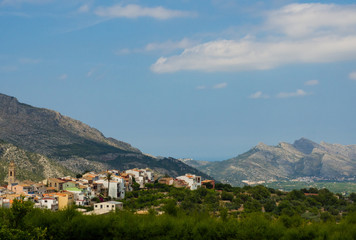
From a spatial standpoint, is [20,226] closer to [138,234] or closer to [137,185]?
[138,234]

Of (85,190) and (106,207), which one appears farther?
(85,190)

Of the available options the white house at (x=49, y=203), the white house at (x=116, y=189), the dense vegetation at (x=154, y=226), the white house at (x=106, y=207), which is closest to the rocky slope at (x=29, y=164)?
the white house at (x=116, y=189)

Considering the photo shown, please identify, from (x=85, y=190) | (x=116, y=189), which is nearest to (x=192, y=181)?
(x=116, y=189)

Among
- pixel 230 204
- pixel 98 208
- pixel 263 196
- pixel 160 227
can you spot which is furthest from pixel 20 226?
pixel 263 196

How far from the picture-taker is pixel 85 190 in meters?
97.1

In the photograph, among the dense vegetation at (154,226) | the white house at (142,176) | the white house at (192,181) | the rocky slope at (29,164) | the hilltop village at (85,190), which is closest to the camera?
the dense vegetation at (154,226)

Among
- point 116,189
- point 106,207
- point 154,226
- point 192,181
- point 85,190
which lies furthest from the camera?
point 192,181

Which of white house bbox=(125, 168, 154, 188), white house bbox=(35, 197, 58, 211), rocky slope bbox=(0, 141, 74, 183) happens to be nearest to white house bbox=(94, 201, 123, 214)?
white house bbox=(35, 197, 58, 211)

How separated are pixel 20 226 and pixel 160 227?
598 inches

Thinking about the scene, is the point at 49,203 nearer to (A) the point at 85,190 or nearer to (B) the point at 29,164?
(A) the point at 85,190

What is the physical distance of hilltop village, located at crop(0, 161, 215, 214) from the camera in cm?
8544

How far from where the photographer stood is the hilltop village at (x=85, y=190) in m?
85.4

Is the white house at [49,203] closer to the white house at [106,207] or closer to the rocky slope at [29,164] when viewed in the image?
the white house at [106,207]

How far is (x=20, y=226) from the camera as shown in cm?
4547
